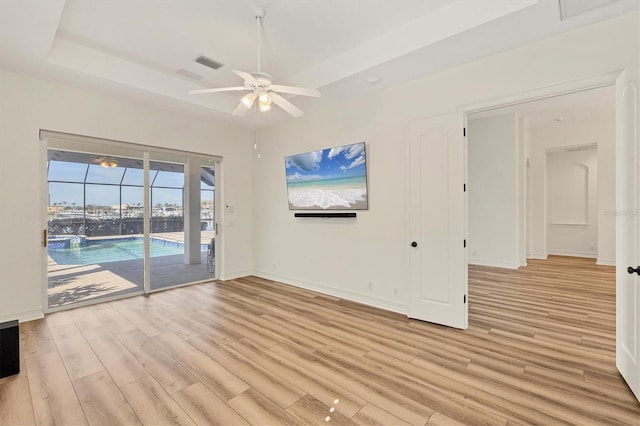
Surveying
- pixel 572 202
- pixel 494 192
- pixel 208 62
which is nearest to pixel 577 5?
pixel 208 62

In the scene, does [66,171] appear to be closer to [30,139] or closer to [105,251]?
[30,139]

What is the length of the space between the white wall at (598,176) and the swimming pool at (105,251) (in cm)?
920

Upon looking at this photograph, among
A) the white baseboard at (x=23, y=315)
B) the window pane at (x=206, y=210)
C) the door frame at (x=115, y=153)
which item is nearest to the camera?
the white baseboard at (x=23, y=315)

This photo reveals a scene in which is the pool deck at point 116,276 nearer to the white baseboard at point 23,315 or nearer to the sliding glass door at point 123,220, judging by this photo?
the sliding glass door at point 123,220

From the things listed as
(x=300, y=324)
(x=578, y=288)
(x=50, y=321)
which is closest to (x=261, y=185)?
(x=300, y=324)

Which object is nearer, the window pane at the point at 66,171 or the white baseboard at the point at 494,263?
the window pane at the point at 66,171

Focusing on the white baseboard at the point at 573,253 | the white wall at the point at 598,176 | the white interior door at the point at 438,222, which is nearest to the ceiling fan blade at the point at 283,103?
the white interior door at the point at 438,222

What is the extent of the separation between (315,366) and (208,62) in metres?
3.94

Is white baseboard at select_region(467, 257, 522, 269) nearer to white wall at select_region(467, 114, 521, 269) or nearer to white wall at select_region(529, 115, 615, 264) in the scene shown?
white wall at select_region(467, 114, 521, 269)

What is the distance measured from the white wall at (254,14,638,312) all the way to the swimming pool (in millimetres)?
1970

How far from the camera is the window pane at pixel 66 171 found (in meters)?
4.20

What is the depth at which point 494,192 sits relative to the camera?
695 centimetres

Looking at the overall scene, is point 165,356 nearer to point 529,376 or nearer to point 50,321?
point 50,321

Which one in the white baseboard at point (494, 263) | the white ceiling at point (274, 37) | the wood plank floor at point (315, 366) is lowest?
the wood plank floor at point (315, 366)
